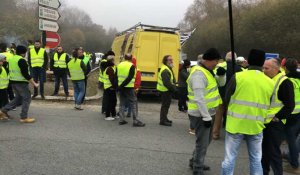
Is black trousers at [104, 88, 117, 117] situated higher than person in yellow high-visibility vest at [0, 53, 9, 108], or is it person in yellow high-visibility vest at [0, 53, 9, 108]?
person in yellow high-visibility vest at [0, 53, 9, 108]

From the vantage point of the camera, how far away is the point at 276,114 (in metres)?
5.32

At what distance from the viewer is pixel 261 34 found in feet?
156

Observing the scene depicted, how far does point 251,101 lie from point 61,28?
38.1m

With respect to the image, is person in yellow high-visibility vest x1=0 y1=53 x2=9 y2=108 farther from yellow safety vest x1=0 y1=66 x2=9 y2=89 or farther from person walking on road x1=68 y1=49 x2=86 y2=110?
person walking on road x1=68 y1=49 x2=86 y2=110

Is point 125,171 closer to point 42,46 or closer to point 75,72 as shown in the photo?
point 75,72

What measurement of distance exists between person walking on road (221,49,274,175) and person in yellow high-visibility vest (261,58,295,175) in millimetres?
265

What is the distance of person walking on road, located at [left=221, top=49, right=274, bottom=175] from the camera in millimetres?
4926

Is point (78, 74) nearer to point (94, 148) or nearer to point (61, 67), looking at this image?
point (61, 67)

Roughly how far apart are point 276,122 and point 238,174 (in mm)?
1238

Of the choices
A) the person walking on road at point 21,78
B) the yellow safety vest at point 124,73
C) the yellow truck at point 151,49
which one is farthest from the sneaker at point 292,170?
the yellow truck at point 151,49

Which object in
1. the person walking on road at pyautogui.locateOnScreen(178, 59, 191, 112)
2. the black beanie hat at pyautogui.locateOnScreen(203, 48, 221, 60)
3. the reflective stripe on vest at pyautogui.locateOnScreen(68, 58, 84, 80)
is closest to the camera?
the black beanie hat at pyautogui.locateOnScreen(203, 48, 221, 60)

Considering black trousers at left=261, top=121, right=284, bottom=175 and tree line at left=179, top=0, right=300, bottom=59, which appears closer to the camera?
black trousers at left=261, top=121, right=284, bottom=175

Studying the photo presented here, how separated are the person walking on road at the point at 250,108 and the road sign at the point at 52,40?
29.1 feet

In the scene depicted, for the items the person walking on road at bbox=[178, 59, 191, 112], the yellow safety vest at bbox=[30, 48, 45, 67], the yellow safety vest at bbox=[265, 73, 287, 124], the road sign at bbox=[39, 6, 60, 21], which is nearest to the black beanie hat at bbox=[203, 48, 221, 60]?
the yellow safety vest at bbox=[265, 73, 287, 124]
